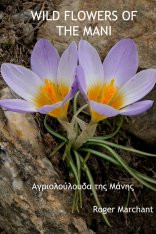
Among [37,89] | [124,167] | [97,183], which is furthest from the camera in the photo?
[97,183]

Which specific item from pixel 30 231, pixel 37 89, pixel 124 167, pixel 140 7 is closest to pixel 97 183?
pixel 124 167

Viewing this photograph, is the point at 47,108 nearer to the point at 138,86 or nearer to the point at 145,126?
the point at 138,86

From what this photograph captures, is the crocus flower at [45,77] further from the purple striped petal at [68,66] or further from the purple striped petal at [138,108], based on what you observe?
the purple striped petal at [138,108]

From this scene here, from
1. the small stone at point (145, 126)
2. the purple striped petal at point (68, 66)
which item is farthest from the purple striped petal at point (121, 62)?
the small stone at point (145, 126)

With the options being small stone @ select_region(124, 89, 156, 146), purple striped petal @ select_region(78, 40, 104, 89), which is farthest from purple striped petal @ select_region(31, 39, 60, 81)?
small stone @ select_region(124, 89, 156, 146)

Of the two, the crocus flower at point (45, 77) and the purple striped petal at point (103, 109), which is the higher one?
the crocus flower at point (45, 77)

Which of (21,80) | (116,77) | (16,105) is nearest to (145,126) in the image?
(116,77)

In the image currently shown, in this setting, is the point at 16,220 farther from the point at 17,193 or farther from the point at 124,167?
the point at 124,167
